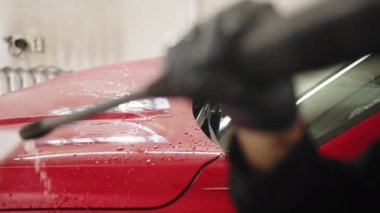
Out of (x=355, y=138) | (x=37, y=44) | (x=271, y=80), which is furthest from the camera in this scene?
(x=37, y=44)

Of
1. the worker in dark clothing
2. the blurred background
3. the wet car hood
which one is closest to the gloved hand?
the worker in dark clothing

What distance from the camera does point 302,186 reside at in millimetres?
476

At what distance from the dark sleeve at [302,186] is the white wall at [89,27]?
2.42 m

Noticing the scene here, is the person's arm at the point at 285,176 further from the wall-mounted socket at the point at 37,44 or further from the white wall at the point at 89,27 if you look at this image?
the wall-mounted socket at the point at 37,44

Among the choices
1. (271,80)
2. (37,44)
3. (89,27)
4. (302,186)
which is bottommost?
(37,44)

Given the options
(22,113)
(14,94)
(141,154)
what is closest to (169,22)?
(14,94)

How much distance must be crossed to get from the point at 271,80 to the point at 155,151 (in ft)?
1.99

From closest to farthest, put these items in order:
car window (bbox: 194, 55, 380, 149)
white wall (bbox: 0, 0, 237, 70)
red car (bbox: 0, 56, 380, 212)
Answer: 1. red car (bbox: 0, 56, 380, 212)
2. car window (bbox: 194, 55, 380, 149)
3. white wall (bbox: 0, 0, 237, 70)

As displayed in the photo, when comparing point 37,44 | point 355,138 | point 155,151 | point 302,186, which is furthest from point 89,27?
point 302,186

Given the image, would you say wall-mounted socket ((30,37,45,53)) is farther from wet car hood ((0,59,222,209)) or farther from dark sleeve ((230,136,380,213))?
dark sleeve ((230,136,380,213))

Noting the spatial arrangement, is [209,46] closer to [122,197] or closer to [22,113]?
[122,197]

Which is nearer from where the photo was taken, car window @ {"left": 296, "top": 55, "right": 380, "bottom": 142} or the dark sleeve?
the dark sleeve

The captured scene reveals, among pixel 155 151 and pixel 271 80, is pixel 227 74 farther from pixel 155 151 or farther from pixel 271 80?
pixel 155 151

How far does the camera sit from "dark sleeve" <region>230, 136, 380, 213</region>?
1.53ft
